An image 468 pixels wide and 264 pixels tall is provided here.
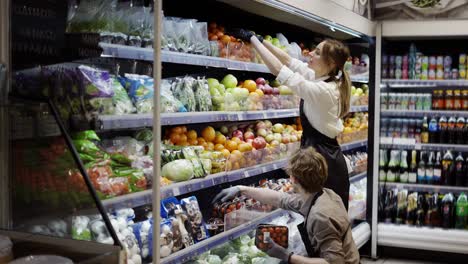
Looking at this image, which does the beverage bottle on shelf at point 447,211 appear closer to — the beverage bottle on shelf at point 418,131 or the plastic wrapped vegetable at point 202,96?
the beverage bottle on shelf at point 418,131

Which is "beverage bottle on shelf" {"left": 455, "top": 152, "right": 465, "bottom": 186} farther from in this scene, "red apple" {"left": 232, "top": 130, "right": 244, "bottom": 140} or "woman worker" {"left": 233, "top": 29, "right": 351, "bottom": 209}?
"red apple" {"left": 232, "top": 130, "right": 244, "bottom": 140}

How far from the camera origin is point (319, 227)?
305cm

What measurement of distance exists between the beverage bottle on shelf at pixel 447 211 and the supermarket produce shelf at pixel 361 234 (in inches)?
30.6

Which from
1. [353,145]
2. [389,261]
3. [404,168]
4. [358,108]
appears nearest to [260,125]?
[353,145]

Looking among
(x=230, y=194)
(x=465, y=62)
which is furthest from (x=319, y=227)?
(x=465, y=62)

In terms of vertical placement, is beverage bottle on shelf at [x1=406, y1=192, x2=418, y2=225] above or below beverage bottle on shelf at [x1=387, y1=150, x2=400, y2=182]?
below

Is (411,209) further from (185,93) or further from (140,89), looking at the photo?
(140,89)

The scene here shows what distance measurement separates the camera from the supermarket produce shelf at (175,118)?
242 cm

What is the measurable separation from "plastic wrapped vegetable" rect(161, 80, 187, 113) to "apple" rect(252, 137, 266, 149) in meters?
0.93

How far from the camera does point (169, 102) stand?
3.13 metres

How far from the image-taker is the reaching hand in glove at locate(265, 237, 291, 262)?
3.24m

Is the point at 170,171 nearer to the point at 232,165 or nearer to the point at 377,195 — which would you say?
the point at 232,165

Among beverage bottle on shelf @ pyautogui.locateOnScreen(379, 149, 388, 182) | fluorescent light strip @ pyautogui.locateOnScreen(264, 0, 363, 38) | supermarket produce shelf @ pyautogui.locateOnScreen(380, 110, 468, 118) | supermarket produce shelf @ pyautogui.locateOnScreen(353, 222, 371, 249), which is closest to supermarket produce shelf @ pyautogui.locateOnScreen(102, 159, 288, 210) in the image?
fluorescent light strip @ pyautogui.locateOnScreen(264, 0, 363, 38)

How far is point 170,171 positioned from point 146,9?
912 millimetres
